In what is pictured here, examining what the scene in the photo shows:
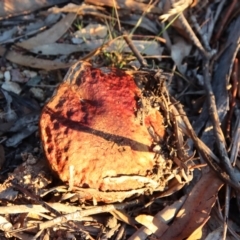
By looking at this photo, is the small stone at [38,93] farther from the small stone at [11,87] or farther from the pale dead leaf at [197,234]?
the pale dead leaf at [197,234]

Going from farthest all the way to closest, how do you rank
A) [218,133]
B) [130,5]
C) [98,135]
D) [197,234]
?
[130,5], [218,133], [197,234], [98,135]

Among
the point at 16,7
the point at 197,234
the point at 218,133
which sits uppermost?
the point at 16,7

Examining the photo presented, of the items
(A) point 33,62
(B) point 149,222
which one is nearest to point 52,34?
(A) point 33,62

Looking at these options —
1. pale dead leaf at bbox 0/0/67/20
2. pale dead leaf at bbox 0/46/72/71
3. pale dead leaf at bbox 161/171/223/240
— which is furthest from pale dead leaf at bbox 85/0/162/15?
pale dead leaf at bbox 161/171/223/240

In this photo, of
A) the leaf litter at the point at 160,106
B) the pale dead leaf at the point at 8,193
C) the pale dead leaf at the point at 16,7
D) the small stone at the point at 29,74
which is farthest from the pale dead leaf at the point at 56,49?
the pale dead leaf at the point at 8,193

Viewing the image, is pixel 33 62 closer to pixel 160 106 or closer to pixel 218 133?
pixel 160 106

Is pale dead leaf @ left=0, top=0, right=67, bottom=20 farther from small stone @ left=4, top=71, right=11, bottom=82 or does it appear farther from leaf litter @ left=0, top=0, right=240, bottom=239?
small stone @ left=4, top=71, right=11, bottom=82
